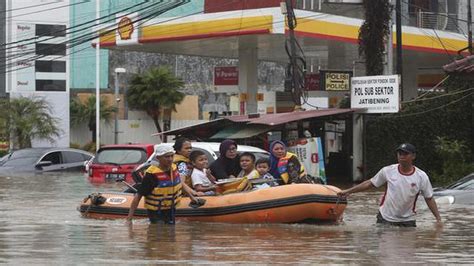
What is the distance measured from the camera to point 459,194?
17734 millimetres

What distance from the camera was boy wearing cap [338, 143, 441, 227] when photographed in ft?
37.6

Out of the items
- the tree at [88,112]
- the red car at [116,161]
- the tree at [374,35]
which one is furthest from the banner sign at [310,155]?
the tree at [88,112]

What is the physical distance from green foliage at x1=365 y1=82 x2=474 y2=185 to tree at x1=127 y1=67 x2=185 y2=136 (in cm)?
3790

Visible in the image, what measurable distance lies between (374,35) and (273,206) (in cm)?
1644

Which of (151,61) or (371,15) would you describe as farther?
(151,61)

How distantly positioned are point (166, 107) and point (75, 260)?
190 ft

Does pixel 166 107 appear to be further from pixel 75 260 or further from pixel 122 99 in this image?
pixel 75 260

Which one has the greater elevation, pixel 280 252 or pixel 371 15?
pixel 371 15

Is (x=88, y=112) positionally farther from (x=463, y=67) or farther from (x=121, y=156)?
(x=463, y=67)

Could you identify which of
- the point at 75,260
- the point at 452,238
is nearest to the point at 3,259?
the point at 75,260

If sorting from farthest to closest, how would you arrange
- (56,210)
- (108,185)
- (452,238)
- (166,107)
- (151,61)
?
(151,61), (166,107), (108,185), (56,210), (452,238)

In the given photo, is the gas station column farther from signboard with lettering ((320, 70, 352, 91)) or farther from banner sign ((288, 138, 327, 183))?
banner sign ((288, 138, 327, 183))

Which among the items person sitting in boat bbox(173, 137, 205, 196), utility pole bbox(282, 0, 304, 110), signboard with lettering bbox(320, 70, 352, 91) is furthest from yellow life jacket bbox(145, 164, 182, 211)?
signboard with lettering bbox(320, 70, 352, 91)

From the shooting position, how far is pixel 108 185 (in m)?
24.0
